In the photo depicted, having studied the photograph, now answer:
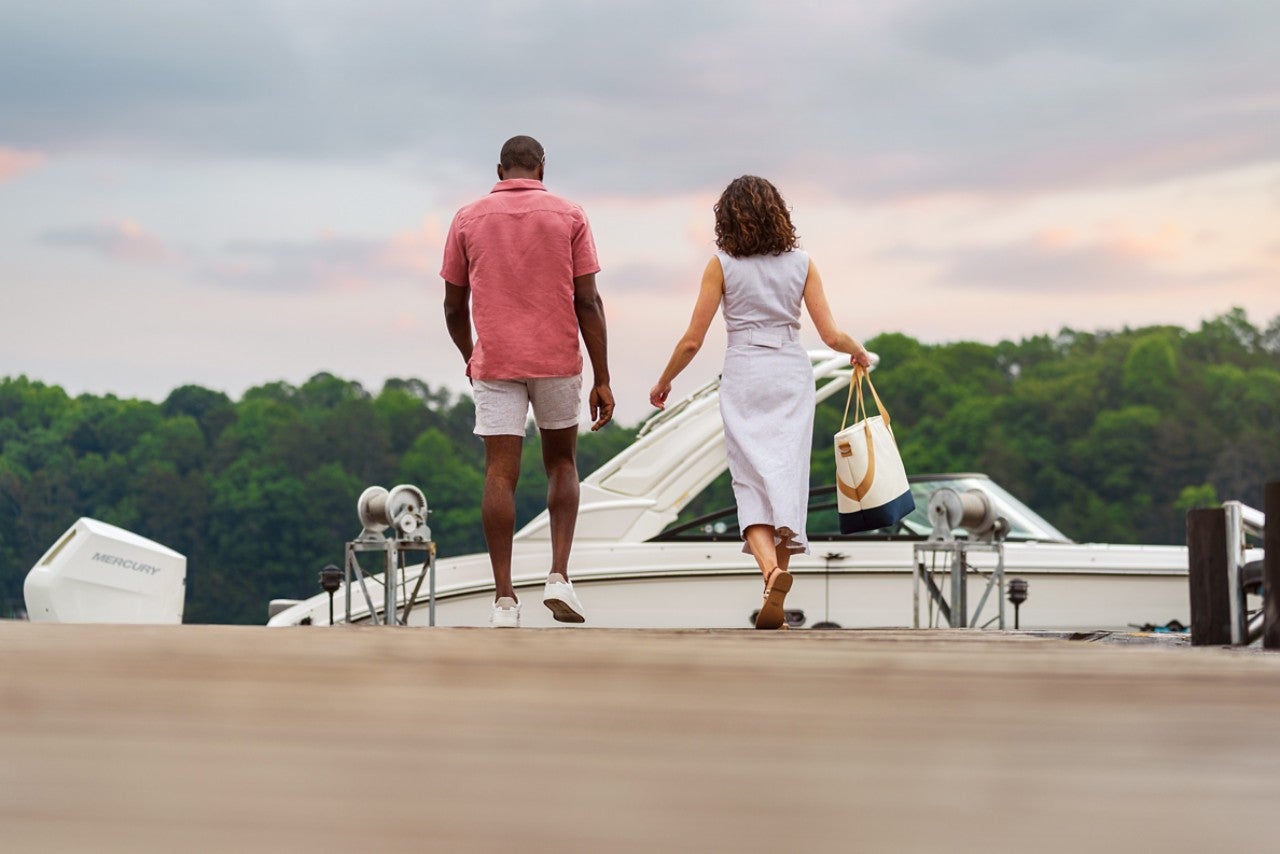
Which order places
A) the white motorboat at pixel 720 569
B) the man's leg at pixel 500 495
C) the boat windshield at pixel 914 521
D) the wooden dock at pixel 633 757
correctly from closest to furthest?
the wooden dock at pixel 633 757, the man's leg at pixel 500 495, the white motorboat at pixel 720 569, the boat windshield at pixel 914 521

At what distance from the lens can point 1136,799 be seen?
0.65 metres

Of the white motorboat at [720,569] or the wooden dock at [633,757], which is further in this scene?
the white motorboat at [720,569]

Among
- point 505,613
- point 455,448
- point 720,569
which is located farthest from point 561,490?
point 455,448

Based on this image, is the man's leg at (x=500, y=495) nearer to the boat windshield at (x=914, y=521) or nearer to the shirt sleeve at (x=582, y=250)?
the shirt sleeve at (x=582, y=250)

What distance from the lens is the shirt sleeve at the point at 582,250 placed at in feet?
21.1

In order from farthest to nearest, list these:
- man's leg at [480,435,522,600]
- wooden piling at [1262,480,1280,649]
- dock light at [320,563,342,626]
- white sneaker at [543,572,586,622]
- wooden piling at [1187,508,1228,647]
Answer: dock light at [320,563,342,626] → man's leg at [480,435,522,600] → white sneaker at [543,572,586,622] → wooden piling at [1187,508,1228,647] → wooden piling at [1262,480,1280,649]

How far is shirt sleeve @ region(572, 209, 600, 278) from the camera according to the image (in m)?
6.43

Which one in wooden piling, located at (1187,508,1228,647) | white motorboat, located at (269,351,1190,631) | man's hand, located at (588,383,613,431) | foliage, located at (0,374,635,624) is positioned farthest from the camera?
foliage, located at (0,374,635,624)

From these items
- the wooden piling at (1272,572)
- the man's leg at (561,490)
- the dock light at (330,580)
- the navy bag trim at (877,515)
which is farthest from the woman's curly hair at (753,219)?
the dock light at (330,580)

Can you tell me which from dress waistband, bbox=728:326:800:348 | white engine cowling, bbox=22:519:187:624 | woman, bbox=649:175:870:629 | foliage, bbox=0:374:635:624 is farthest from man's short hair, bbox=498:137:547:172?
foliage, bbox=0:374:635:624

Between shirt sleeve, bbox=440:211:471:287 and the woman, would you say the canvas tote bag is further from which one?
shirt sleeve, bbox=440:211:471:287

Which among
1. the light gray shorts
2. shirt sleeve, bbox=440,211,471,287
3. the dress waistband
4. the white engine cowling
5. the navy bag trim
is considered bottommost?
the white engine cowling

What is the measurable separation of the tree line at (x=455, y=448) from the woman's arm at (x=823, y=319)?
59.8 metres

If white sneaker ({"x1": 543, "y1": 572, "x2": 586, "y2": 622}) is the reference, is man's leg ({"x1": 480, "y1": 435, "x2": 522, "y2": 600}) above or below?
above
